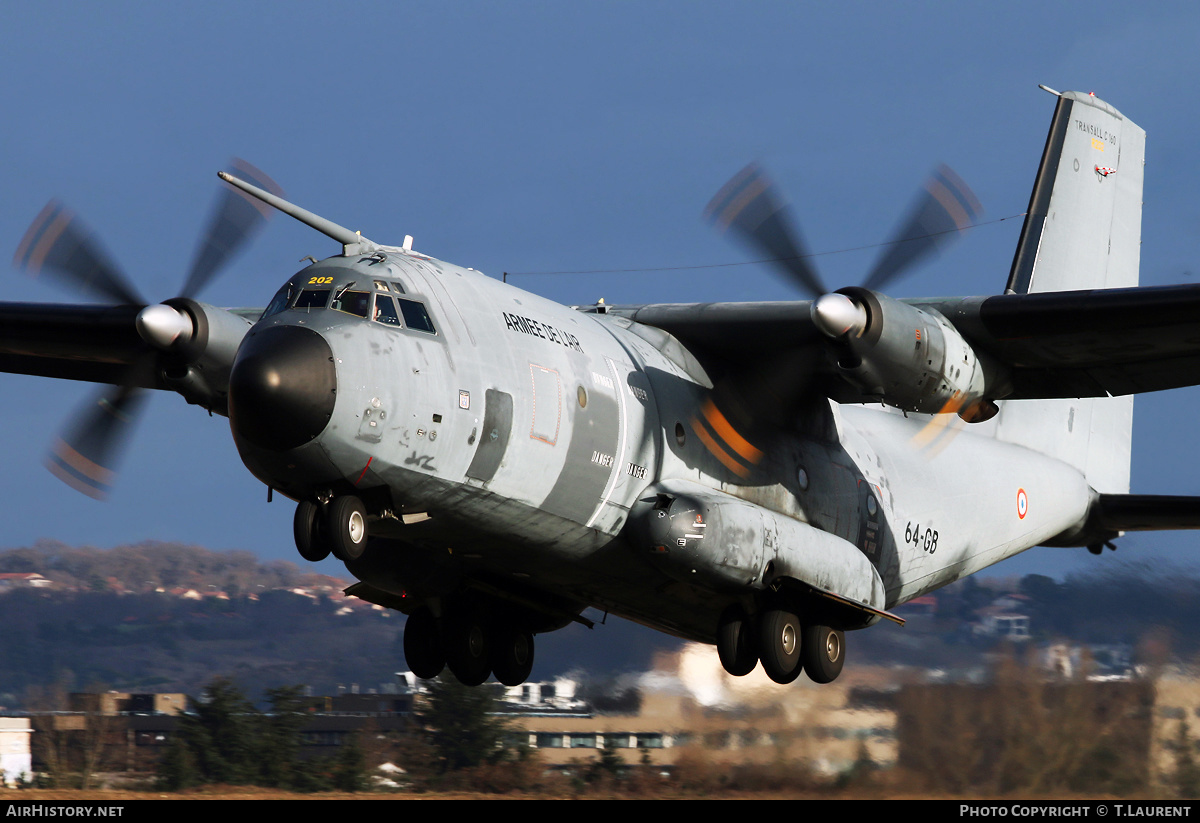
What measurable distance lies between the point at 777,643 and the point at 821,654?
643 mm

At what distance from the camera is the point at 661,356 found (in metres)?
13.4

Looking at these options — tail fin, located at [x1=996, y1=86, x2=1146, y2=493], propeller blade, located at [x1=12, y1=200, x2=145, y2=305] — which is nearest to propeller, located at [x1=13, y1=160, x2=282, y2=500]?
propeller blade, located at [x1=12, y1=200, x2=145, y2=305]

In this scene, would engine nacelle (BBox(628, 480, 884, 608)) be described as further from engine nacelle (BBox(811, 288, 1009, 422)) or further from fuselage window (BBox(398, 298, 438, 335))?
fuselage window (BBox(398, 298, 438, 335))

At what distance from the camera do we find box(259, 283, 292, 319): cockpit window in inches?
437

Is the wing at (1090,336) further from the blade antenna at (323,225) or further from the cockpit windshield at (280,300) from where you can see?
the cockpit windshield at (280,300)

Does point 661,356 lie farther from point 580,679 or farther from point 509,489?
point 580,679

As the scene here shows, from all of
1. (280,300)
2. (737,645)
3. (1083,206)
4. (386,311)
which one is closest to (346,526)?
(386,311)

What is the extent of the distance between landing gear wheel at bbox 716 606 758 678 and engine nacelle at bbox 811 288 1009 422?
248 cm

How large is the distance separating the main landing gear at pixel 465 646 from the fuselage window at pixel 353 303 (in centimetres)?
400

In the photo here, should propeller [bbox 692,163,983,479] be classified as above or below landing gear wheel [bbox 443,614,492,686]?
above

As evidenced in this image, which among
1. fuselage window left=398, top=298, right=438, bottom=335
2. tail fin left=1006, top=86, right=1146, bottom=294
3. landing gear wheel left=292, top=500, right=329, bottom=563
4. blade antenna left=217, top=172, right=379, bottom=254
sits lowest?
landing gear wheel left=292, top=500, right=329, bottom=563

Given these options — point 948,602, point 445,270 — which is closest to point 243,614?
point 948,602

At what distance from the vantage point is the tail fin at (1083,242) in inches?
700

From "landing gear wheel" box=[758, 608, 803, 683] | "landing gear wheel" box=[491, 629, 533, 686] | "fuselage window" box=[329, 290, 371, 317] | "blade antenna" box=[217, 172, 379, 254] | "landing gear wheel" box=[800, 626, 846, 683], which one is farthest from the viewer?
"landing gear wheel" box=[491, 629, 533, 686]
